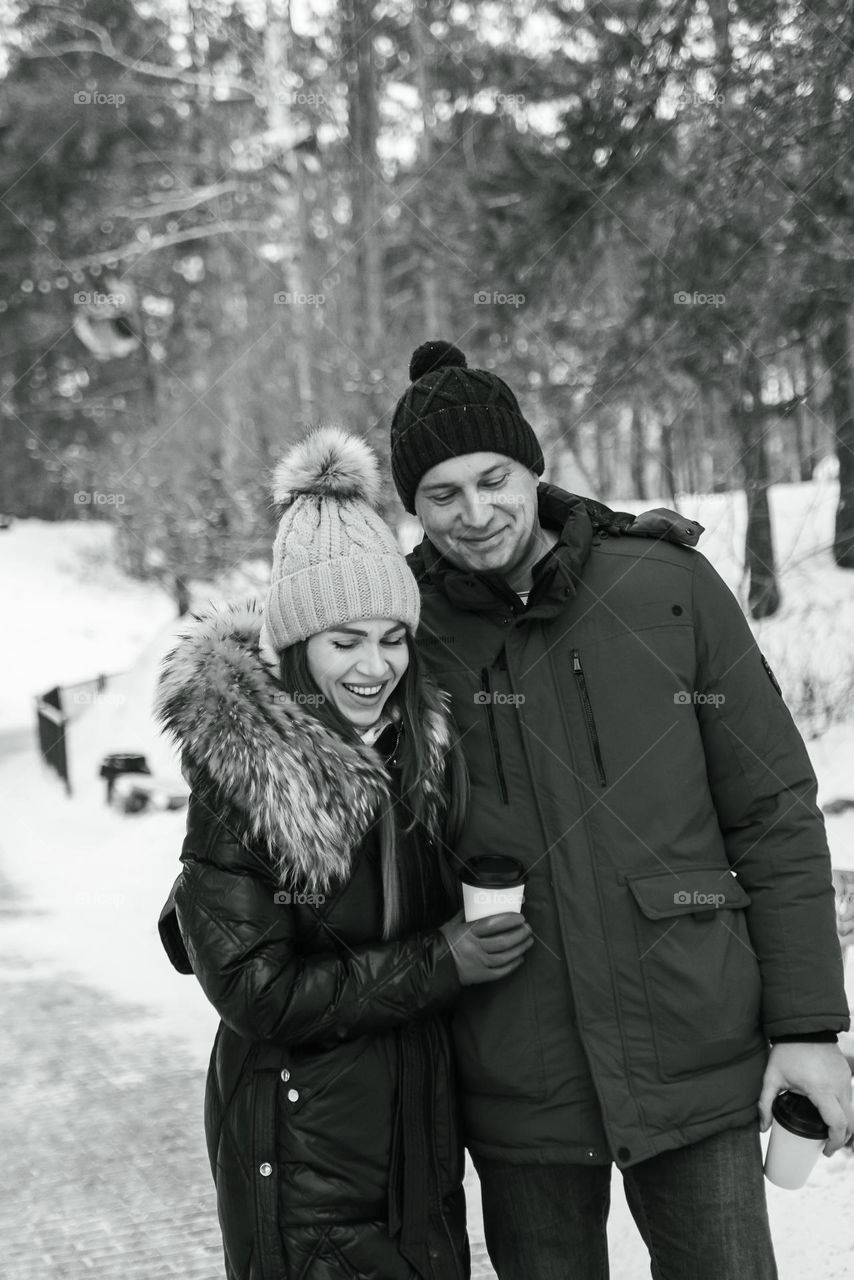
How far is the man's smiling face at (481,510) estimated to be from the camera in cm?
253

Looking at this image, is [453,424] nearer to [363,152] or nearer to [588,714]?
[588,714]

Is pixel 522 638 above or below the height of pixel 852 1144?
above

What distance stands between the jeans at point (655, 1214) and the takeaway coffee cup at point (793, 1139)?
4 centimetres

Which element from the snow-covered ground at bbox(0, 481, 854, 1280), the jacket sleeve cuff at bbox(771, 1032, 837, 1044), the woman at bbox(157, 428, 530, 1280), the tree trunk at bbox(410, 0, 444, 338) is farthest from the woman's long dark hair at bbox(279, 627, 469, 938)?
the tree trunk at bbox(410, 0, 444, 338)

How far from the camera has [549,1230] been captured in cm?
239

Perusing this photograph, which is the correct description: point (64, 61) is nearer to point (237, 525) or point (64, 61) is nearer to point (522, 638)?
point (237, 525)

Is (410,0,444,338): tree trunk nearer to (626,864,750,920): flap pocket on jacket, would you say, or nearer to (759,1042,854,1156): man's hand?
(626,864,750,920): flap pocket on jacket

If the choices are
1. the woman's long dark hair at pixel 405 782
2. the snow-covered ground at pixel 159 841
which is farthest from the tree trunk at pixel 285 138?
the woman's long dark hair at pixel 405 782

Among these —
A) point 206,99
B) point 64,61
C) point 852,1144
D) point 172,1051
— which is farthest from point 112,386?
point 852,1144

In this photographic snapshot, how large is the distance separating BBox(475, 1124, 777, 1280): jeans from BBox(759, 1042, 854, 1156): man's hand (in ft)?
0.30

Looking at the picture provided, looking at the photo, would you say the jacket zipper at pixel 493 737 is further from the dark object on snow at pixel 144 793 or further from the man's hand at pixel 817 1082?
the dark object on snow at pixel 144 793

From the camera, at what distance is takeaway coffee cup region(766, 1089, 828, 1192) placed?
227 cm

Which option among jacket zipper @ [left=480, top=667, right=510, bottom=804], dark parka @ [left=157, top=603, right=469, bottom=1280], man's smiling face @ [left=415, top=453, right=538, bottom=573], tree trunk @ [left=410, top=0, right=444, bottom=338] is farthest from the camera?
tree trunk @ [left=410, top=0, right=444, bottom=338]

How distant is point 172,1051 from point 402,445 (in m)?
4.05
